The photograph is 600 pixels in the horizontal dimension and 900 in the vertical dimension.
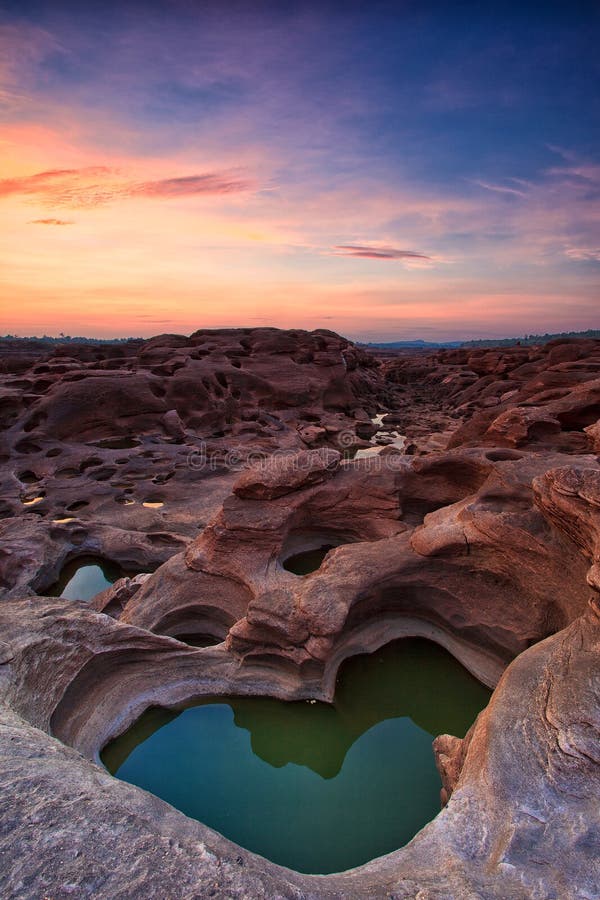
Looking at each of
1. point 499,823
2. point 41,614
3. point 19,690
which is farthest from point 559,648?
point 41,614

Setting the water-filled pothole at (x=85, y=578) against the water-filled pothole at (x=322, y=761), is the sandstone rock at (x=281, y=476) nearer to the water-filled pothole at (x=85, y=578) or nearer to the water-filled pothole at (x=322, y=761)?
the water-filled pothole at (x=322, y=761)

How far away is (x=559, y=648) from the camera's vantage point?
13.5 feet

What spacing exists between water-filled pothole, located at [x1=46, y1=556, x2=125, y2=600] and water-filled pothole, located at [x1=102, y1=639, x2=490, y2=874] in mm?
4017

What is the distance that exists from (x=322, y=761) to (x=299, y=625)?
132 centimetres

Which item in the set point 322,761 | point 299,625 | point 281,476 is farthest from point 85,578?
point 322,761

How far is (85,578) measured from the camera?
916 cm

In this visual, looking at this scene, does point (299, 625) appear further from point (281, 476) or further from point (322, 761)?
point (281, 476)

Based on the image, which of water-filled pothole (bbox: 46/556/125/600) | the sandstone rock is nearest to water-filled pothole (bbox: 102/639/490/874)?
the sandstone rock

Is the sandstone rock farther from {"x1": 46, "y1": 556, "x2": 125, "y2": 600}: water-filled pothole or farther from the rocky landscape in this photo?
{"x1": 46, "y1": 556, "x2": 125, "y2": 600}: water-filled pothole

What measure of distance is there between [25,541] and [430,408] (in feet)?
83.8

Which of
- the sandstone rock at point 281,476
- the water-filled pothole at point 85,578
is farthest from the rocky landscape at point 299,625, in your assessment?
the water-filled pothole at point 85,578

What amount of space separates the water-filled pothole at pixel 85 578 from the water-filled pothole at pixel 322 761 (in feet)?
13.2

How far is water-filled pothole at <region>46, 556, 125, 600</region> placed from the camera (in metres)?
8.71

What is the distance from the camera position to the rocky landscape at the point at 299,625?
243 cm
